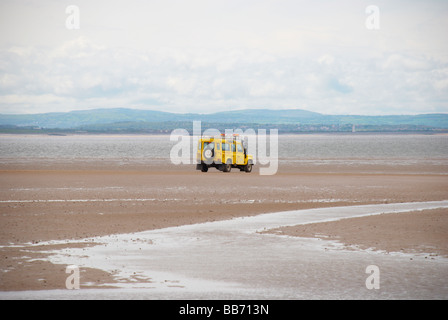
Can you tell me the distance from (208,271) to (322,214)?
979 centimetres

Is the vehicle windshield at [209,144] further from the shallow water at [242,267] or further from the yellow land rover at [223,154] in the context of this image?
the shallow water at [242,267]

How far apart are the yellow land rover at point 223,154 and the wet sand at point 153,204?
211 cm

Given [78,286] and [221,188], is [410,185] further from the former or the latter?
[78,286]

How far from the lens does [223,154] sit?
4219 centimetres

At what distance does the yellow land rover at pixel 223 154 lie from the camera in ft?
137

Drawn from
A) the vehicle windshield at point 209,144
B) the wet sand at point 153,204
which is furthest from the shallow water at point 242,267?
the vehicle windshield at point 209,144

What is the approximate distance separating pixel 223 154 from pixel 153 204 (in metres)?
18.6

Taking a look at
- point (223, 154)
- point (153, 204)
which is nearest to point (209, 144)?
point (223, 154)

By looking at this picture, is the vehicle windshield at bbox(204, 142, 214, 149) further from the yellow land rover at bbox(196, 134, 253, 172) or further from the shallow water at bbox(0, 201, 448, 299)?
the shallow water at bbox(0, 201, 448, 299)

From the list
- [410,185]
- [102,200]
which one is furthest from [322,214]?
[410,185]

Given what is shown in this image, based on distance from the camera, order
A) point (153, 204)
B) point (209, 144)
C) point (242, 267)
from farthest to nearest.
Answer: point (209, 144)
point (153, 204)
point (242, 267)

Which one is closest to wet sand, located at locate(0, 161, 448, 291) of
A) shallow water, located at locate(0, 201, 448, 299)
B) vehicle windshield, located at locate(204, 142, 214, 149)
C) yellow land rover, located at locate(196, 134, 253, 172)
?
shallow water, located at locate(0, 201, 448, 299)

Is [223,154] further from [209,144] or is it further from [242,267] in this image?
[242,267]

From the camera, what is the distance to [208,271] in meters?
12.0
